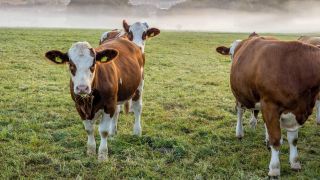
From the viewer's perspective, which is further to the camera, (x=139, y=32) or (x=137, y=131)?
(x=139, y=32)

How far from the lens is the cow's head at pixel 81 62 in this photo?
709 cm

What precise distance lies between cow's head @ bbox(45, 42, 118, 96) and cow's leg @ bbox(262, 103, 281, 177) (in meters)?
2.74

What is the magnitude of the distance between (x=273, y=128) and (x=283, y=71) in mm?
893

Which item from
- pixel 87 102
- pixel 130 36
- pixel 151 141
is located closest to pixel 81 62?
pixel 87 102

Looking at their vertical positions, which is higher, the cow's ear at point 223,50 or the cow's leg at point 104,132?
the cow's ear at point 223,50

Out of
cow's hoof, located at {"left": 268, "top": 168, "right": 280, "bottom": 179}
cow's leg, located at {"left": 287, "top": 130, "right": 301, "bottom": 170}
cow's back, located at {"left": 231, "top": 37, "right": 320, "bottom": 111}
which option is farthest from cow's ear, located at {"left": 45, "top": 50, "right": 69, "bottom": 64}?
cow's leg, located at {"left": 287, "top": 130, "right": 301, "bottom": 170}

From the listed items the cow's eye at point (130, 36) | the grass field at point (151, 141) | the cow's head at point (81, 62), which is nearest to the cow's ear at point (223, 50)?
the grass field at point (151, 141)

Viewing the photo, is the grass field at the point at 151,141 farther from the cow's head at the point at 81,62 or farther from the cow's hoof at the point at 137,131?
the cow's head at the point at 81,62

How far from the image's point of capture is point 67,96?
14523 millimetres

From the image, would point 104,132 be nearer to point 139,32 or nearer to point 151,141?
point 151,141

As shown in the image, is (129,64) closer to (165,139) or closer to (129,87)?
(129,87)

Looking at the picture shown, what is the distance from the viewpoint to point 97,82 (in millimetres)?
7785

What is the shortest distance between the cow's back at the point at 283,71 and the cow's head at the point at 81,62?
8.09ft

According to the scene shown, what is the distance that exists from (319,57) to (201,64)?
1945 cm
